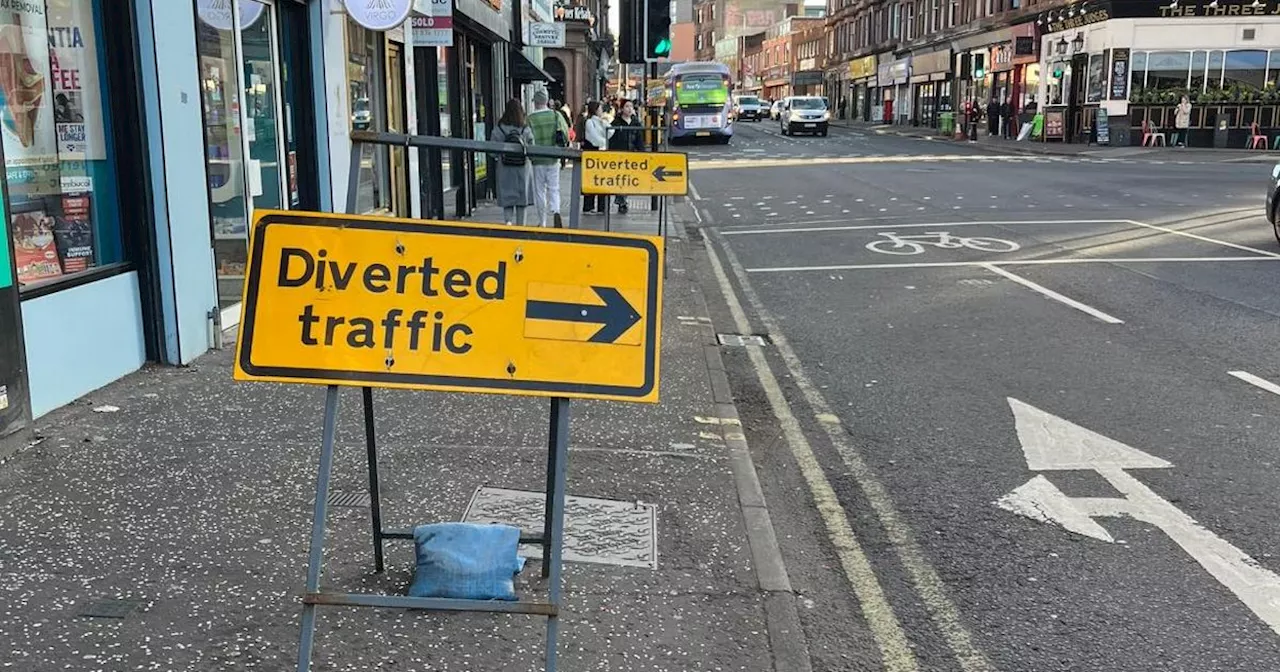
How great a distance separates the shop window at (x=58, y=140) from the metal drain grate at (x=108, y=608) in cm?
256

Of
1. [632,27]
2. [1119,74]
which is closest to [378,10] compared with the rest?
[632,27]

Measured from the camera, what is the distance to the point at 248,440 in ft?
17.7

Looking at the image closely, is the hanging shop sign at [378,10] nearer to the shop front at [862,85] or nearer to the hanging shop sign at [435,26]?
the hanging shop sign at [435,26]

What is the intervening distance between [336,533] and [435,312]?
5.48ft

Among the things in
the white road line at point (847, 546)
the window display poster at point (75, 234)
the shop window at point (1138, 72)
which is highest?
the shop window at point (1138, 72)

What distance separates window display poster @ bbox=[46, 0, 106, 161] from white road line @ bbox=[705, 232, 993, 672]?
179 inches

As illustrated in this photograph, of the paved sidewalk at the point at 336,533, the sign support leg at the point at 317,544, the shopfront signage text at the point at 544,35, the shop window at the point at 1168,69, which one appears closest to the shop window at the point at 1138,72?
the shop window at the point at 1168,69

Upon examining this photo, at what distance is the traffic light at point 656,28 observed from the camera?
13.3 m

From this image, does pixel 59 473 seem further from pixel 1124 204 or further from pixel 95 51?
pixel 1124 204

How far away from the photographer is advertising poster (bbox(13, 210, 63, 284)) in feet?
18.4

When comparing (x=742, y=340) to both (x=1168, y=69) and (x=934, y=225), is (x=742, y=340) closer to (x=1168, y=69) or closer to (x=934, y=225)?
(x=934, y=225)

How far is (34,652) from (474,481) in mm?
2014

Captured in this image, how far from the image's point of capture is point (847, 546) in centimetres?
445

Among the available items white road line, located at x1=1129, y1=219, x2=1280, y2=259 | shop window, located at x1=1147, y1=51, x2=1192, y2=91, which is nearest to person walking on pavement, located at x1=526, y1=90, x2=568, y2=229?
white road line, located at x1=1129, y1=219, x2=1280, y2=259
